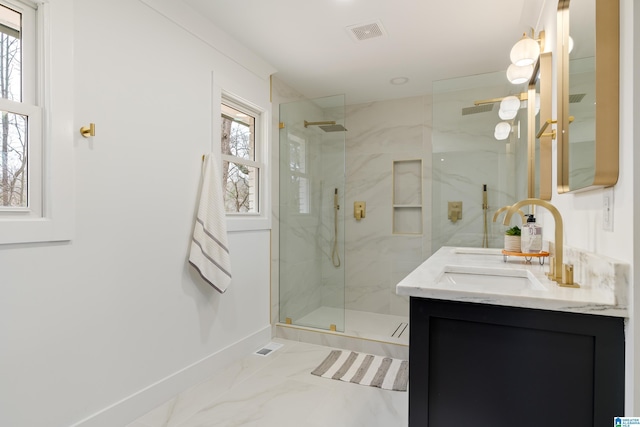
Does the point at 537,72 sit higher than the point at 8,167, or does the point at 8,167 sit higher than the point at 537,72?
the point at 537,72

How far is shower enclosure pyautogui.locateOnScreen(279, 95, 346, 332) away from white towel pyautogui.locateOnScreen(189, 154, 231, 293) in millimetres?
986

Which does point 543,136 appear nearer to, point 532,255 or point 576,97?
point 576,97

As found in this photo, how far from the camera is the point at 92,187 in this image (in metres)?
1.69

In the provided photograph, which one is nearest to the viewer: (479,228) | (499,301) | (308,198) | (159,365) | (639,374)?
(639,374)

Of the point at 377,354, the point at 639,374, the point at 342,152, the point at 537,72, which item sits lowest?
the point at 377,354

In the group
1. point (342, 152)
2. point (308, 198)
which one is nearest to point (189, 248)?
point (308, 198)

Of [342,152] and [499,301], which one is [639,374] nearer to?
[499,301]

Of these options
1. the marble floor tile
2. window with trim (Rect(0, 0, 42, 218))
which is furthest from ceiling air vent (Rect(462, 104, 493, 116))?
window with trim (Rect(0, 0, 42, 218))

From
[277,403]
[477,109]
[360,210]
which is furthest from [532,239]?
[360,210]

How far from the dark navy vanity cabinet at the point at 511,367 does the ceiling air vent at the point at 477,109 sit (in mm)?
2124

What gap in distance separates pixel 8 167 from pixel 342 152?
2.37m

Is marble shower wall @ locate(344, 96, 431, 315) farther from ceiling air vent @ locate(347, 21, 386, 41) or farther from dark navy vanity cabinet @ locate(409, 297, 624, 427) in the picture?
dark navy vanity cabinet @ locate(409, 297, 624, 427)

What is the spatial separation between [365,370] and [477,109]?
2204 millimetres

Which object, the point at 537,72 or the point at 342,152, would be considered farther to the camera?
the point at 342,152
